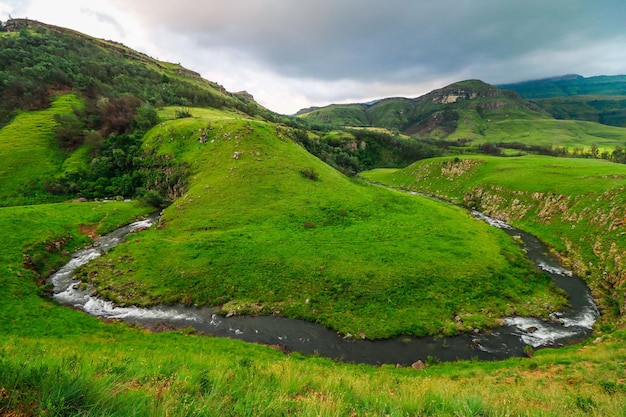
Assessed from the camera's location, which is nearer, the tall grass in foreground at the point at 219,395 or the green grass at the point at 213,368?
the tall grass in foreground at the point at 219,395

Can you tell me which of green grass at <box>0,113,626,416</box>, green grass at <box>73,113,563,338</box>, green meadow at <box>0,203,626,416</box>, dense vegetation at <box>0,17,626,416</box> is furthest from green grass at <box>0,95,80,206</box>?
green grass at <box>73,113,563,338</box>

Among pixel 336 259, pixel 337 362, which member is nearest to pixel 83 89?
pixel 336 259

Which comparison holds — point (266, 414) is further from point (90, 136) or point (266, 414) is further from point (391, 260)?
point (90, 136)

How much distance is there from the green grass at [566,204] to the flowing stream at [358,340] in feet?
20.6

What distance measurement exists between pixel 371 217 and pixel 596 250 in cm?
3050

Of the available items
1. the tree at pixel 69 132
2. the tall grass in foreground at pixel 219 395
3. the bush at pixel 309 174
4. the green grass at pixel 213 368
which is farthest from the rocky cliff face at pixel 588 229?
the tree at pixel 69 132

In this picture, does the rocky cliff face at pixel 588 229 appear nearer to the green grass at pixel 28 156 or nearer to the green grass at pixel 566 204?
the green grass at pixel 566 204

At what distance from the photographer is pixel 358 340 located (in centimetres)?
2448

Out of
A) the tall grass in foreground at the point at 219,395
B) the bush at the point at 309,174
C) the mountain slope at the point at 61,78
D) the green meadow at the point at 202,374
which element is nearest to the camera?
the tall grass in foreground at the point at 219,395

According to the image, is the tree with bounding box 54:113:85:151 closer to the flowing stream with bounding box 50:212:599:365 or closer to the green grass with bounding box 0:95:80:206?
the green grass with bounding box 0:95:80:206

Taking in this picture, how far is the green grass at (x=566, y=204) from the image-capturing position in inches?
1339

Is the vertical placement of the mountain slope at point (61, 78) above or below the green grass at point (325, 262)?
above

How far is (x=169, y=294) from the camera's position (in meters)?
29.4

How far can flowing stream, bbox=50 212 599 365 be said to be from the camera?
2320 cm
